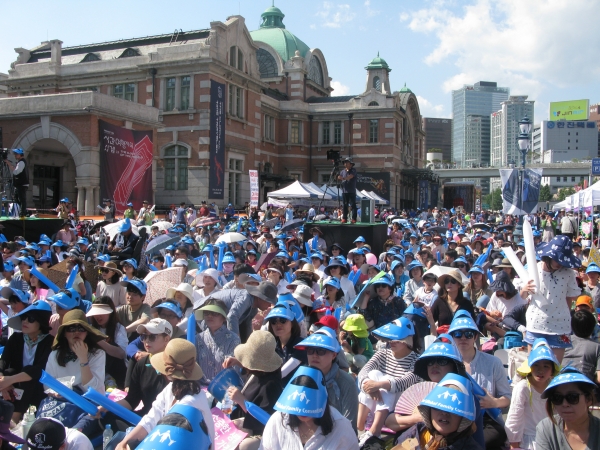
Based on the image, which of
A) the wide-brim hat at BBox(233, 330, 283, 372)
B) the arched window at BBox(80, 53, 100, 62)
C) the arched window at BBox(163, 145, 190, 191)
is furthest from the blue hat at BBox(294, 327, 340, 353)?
the arched window at BBox(80, 53, 100, 62)

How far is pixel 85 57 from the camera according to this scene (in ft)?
119

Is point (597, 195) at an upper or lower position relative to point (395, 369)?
upper

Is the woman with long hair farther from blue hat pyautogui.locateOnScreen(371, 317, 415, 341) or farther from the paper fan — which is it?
the paper fan

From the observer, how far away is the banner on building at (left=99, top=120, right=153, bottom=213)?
74.7 feet

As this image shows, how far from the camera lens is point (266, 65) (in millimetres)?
46312

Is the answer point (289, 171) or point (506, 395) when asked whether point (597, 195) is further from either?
point (289, 171)

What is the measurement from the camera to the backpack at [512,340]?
6134 millimetres

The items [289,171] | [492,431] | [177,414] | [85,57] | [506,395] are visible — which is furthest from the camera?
[289,171]

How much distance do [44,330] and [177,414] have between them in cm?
301

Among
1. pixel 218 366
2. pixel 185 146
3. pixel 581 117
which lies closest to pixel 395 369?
pixel 218 366

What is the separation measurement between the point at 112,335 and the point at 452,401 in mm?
3555

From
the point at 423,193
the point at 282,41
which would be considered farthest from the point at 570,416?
the point at 423,193

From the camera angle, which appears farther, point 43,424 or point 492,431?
point 492,431

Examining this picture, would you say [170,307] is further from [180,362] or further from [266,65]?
[266,65]
